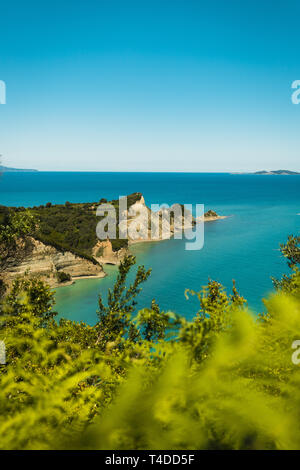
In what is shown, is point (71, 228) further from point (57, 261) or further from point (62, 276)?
point (57, 261)

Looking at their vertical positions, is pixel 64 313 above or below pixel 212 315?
below

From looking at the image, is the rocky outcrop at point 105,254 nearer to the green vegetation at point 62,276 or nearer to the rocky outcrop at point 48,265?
the rocky outcrop at point 48,265

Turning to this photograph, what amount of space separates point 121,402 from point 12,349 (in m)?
7.50

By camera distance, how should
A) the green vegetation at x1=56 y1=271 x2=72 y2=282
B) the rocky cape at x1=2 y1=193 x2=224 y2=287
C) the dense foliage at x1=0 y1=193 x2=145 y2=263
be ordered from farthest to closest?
the dense foliage at x1=0 y1=193 x2=145 y2=263 → the green vegetation at x1=56 y1=271 x2=72 y2=282 → the rocky cape at x1=2 y1=193 x2=224 y2=287

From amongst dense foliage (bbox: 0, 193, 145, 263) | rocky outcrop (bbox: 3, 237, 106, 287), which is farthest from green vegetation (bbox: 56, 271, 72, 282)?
dense foliage (bbox: 0, 193, 145, 263)

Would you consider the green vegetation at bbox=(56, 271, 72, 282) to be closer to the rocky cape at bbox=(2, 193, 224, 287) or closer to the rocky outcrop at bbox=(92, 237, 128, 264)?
the rocky cape at bbox=(2, 193, 224, 287)

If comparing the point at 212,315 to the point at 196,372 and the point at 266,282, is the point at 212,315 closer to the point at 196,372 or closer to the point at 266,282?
the point at 196,372

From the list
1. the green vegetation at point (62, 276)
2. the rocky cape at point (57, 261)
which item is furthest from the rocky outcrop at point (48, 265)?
the green vegetation at point (62, 276)

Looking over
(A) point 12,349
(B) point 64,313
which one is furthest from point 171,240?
(A) point 12,349

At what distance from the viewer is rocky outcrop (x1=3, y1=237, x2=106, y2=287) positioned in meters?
26.8

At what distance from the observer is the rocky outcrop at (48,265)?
87.9ft

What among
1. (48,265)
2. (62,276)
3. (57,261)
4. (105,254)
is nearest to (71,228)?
(105,254)

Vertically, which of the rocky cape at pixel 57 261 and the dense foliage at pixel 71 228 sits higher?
the dense foliage at pixel 71 228
